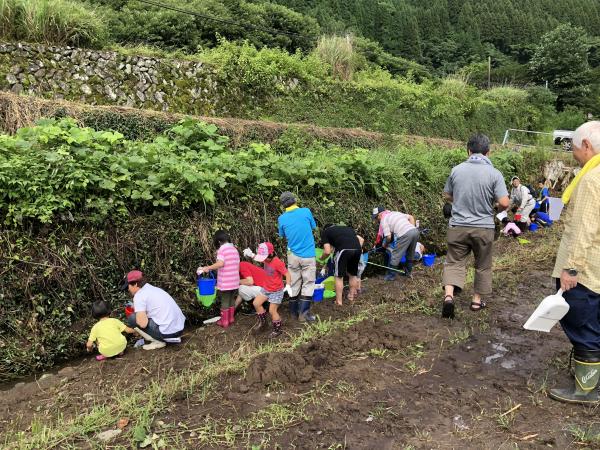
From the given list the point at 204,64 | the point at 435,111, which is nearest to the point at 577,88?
the point at 435,111

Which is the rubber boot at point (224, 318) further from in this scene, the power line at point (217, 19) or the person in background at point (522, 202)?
the power line at point (217, 19)

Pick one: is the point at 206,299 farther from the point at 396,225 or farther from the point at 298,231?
the point at 396,225

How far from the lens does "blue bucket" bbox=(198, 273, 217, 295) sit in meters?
6.03

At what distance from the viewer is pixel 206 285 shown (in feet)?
19.8

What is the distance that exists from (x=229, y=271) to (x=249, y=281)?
0.34 m

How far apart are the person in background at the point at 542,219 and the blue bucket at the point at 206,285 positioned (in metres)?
10.2

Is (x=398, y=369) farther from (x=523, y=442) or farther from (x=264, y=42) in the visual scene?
(x=264, y=42)

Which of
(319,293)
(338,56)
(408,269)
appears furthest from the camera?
(338,56)

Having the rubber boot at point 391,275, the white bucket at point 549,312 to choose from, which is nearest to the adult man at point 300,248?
the rubber boot at point 391,275

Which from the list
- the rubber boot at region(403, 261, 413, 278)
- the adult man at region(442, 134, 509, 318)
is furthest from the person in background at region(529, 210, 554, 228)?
the adult man at region(442, 134, 509, 318)

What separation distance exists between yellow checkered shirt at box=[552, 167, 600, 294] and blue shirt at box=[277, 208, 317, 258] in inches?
123

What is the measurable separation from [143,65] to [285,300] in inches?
308

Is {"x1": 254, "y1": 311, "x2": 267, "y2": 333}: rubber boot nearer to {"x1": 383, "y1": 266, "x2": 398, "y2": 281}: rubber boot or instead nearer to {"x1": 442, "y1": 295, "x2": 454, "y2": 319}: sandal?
{"x1": 442, "y1": 295, "x2": 454, "y2": 319}: sandal

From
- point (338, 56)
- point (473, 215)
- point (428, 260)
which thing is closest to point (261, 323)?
point (473, 215)
